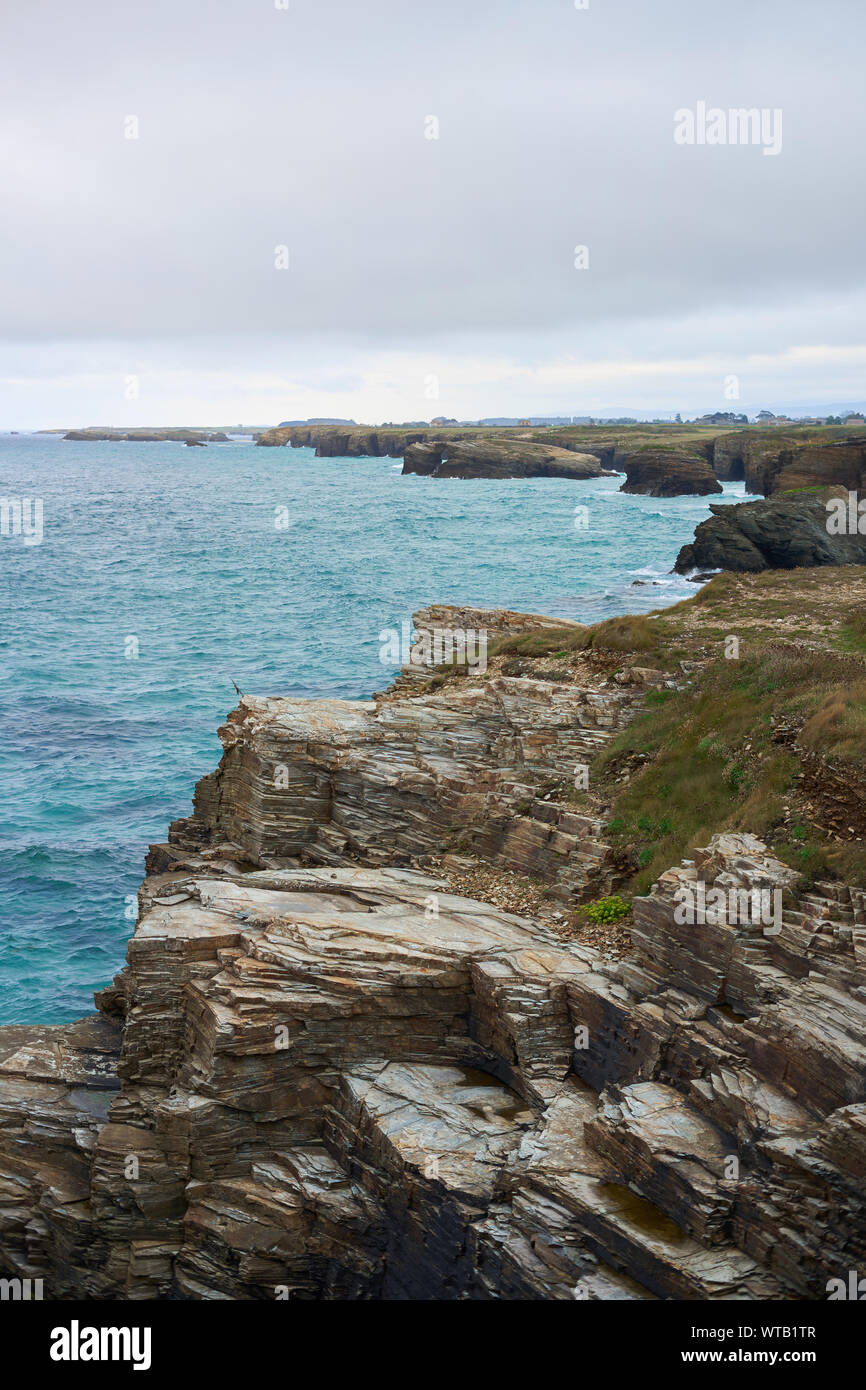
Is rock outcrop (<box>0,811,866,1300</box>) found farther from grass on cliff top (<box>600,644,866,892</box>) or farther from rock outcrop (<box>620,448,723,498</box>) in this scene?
rock outcrop (<box>620,448,723,498</box>)

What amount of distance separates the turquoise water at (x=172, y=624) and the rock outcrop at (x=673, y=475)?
4.52 metres

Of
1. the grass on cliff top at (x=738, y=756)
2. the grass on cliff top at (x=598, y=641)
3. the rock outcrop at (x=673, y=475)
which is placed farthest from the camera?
the rock outcrop at (x=673, y=475)

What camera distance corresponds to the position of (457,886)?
18.4 metres

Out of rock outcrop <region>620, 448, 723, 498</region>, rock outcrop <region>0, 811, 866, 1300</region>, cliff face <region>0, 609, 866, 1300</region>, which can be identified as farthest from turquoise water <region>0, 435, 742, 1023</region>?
rock outcrop <region>0, 811, 866, 1300</region>

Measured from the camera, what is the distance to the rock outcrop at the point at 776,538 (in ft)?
165

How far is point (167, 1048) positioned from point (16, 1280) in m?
4.50

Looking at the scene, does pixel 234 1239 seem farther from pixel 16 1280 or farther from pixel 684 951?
pixel 684 951

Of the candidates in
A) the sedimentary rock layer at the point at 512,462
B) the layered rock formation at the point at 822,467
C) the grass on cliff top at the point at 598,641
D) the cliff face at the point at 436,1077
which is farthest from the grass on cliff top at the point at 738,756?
the sedimentary rock layer at the point at 512,462

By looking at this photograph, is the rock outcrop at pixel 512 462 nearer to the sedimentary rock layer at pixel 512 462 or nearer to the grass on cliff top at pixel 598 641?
Result: the sedimentary rock layer at pixel 512 462

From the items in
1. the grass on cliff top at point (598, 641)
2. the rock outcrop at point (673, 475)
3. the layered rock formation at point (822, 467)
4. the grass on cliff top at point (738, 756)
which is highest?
the rock outcrop at point (673, 475)

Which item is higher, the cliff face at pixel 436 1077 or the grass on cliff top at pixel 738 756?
the grass on cliff top at pixel 738 756

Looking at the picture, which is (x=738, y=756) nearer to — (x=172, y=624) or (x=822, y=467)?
(x=172, y=624)

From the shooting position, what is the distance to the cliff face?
449 inches

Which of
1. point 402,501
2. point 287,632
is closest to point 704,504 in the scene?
point 402,501
